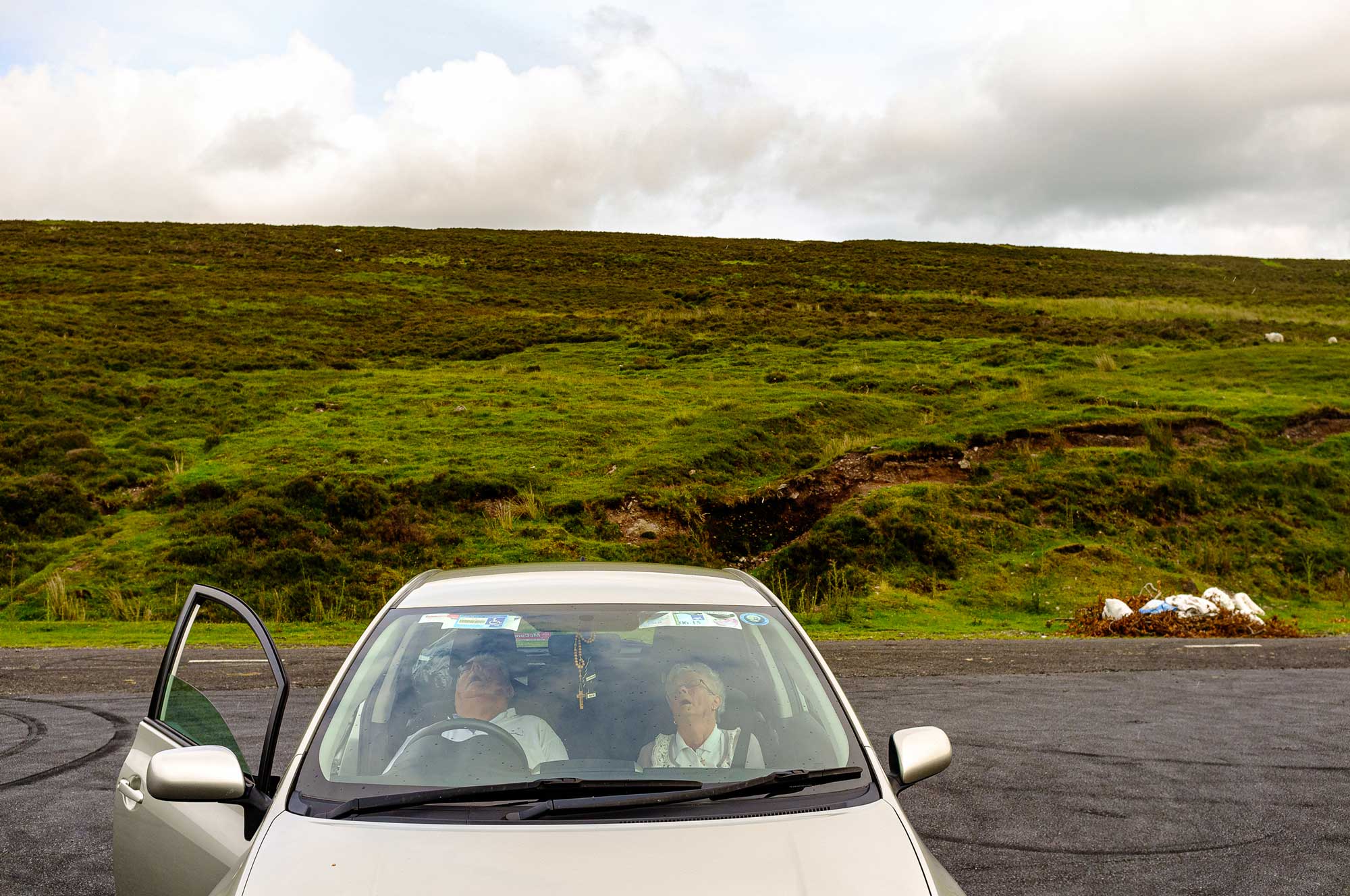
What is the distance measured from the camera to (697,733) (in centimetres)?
369

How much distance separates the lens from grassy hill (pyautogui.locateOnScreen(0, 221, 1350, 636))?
76.5 feet

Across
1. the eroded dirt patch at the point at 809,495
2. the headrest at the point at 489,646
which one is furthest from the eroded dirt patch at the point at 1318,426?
the headrest at the point at 489,646

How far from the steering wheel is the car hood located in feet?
1.71

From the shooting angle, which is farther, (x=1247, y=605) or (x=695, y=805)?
(x=1247, y=605)

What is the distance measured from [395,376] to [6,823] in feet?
106

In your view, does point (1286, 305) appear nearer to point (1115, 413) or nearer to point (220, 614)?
point (1115, 413)

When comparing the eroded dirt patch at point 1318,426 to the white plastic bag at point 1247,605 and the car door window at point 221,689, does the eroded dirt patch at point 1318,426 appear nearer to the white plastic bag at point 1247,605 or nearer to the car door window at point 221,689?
the white plastic bag at point 1247,605

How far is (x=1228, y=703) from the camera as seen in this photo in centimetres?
1067

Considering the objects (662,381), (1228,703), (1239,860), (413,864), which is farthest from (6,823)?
(662,381)

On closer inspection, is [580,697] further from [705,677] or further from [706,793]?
[706,793]

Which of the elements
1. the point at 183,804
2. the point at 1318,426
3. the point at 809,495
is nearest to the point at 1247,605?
the point at 809,495

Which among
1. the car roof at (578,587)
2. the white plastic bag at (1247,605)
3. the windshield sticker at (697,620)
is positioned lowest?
the white plastic bag at (1247,605)

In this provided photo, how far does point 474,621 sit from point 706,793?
3.73ft

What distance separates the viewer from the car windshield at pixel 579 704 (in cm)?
334
